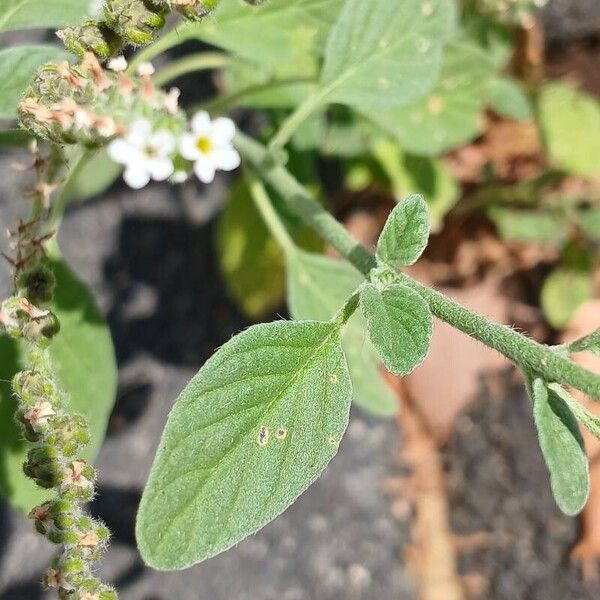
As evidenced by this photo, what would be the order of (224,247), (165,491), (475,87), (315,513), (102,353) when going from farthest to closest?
(315,513) < (224,247) < (475,87) < (102,353) < (165,491)

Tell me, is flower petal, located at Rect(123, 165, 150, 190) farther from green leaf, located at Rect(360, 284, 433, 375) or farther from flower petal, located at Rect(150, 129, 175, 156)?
green leaf, located at Rect(360, 284, 433, 375)

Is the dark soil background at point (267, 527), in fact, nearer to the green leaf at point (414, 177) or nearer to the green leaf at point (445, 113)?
the green leaf at point (414, 177)

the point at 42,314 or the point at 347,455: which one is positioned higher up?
the point at 42,314

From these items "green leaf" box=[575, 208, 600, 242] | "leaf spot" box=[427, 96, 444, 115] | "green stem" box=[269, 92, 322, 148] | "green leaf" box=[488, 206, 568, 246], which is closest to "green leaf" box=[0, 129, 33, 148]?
"green stem" box=[269, 92, 322, 148]

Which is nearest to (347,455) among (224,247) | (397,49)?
(224,247)

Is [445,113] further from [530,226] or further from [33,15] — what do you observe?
[33,15]

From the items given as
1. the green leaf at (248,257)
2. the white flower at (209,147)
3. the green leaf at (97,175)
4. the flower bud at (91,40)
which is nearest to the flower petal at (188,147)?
the white flower at (209,147)

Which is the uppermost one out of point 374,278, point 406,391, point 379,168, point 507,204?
point 374,278

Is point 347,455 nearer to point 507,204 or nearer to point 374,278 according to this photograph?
point 507,204
